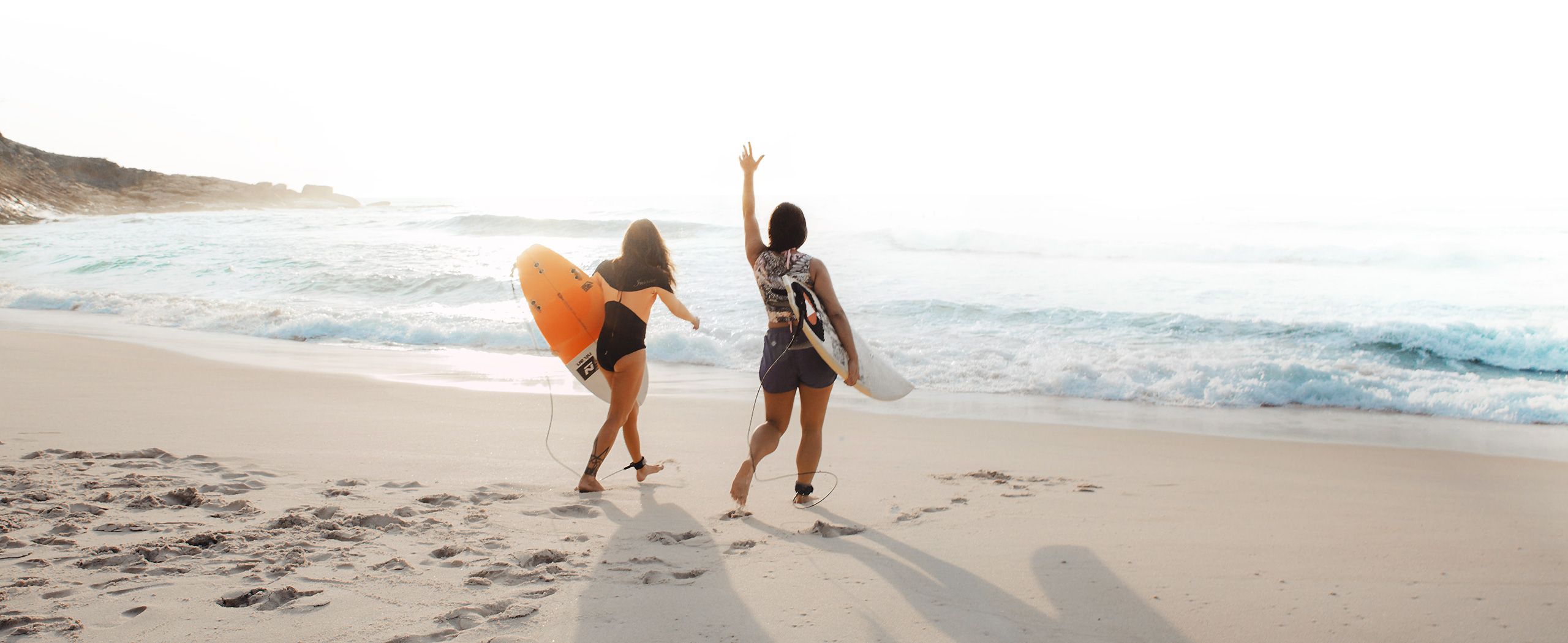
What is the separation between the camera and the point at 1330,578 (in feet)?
10.8

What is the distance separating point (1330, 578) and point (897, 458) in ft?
8.23

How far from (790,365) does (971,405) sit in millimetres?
4008

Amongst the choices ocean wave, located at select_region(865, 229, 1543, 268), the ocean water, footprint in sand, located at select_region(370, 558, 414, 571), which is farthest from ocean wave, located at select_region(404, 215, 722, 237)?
footprint in sand, located at select_region(370, 558, 414, 571)

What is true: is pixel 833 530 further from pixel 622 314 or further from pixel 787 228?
pixel 622 314

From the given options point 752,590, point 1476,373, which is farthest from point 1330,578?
point 1476,373

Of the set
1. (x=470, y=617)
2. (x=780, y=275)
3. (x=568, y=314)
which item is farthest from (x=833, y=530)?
(x=568, y=314)

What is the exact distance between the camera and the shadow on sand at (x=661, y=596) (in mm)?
2730

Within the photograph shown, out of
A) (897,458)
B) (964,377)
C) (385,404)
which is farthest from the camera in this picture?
(964,377)

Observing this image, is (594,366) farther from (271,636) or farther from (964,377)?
(964,377)

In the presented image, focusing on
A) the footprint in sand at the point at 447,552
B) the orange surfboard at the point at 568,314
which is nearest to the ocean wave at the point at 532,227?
the orange surfboard at the point at 568,314

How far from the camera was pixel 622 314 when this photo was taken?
14.5ft

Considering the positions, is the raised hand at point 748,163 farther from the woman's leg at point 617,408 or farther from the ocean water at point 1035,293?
the ocean water at point 1035,293

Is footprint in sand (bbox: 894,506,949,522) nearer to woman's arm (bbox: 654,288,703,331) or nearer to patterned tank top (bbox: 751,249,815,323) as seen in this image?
patterned tank top (bbox: 751,249,815,323)

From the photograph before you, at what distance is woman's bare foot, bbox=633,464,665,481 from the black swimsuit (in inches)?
25.3
